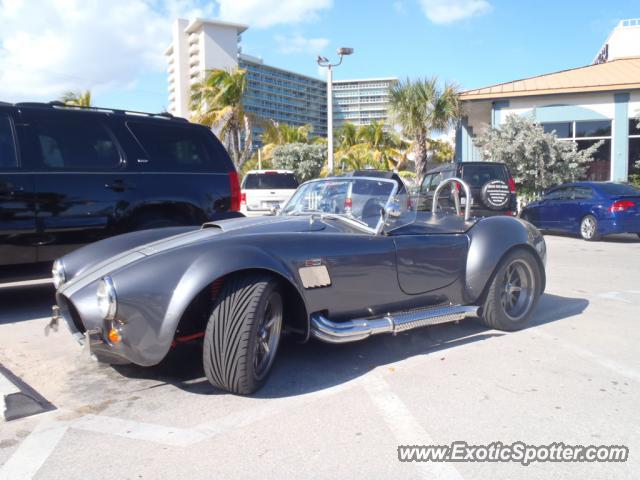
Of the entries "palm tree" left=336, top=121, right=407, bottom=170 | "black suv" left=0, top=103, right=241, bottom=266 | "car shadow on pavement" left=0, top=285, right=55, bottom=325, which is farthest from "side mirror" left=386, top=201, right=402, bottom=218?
"palm tree" left=336, top=121, right=407, bottom=170

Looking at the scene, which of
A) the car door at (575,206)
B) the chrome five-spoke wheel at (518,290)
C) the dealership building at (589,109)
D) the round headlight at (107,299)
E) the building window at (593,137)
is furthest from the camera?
the building window at (593,137)

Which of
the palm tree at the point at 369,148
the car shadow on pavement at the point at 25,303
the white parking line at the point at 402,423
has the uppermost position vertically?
the palm tree at the point at 369,148

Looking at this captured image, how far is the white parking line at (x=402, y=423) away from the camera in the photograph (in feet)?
8.58

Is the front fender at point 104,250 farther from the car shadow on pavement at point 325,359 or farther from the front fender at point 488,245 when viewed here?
the front fender at point 488,245

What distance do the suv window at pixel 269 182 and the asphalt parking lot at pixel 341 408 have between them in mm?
9960

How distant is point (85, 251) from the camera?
4156mm

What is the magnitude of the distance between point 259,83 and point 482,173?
12050 centimetres

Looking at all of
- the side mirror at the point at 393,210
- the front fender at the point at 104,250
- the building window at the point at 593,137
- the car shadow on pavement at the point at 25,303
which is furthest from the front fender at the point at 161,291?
the building window at the point at 593,137

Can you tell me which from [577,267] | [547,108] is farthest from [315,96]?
[577,267]

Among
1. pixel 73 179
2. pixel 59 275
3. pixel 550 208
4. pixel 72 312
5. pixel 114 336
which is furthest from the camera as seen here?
pixel 550 208

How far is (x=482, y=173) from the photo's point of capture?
13.3 meters

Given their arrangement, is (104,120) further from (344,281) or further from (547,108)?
(547,108)

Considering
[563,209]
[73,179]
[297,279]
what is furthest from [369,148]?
[297,279]

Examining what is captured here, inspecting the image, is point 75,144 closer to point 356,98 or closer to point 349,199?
point 349,199
